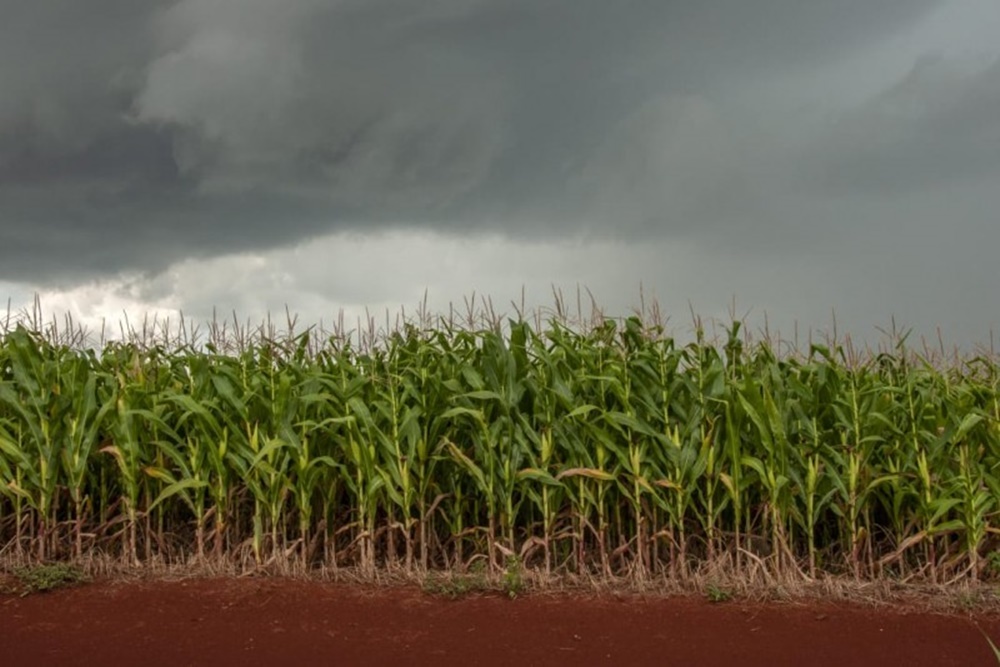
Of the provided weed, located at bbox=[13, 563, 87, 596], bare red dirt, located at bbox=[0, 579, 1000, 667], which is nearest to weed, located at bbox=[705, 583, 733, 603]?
bare red dirt, located at bbox=[0, 579, 1000, 667]

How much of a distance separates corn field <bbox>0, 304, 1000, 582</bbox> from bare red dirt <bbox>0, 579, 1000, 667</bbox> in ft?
1.89

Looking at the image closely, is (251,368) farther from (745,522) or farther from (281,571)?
(745,522)

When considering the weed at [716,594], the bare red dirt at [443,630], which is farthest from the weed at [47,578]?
the weed at [716,594]

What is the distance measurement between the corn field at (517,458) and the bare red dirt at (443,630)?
0.57m

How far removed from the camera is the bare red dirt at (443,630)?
580 centimetres

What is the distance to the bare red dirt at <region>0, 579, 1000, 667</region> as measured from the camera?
5.80m

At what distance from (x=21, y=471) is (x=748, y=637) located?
623cm

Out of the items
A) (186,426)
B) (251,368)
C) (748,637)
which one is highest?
(251,368)

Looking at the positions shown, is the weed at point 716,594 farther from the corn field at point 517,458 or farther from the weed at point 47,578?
the weed at point 47,578

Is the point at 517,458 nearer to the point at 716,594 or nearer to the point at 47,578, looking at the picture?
the point at 716,594

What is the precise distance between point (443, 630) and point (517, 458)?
61.0 inches

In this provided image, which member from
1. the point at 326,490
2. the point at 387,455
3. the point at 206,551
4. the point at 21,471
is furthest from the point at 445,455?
the point at 21,471

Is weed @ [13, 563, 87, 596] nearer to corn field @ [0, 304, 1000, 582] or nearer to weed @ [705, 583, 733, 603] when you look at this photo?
corn field @ [0, 304, 1000, 582]

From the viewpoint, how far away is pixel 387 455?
24.2ft
